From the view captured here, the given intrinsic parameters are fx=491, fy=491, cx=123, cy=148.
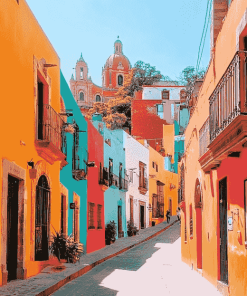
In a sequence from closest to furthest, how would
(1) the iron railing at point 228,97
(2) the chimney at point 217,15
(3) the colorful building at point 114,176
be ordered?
(1) the iron railing at point 228,97
(2) the chimney at point 217,15
(3) the colorful building at point 114,176

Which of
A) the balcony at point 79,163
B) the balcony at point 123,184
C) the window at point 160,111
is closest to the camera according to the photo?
the balcony at point 79,163

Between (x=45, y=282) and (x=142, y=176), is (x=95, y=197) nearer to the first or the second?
(x=45, y=282)

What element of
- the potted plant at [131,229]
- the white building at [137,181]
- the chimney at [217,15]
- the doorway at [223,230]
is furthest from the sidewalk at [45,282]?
the white building at [137,181]

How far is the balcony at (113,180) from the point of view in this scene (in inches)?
963

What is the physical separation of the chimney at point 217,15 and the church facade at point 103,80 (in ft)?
242

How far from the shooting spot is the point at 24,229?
397 inches

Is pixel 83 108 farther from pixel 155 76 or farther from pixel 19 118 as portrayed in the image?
pixel 19 118

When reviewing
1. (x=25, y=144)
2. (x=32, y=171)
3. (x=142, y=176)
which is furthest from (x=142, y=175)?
(x=25, y=144)

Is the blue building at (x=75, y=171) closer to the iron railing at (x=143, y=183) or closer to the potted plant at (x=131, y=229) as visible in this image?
the potted plant at (x=131, y=229)

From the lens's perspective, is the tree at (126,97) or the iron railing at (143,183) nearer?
the iron railing at (143,183)

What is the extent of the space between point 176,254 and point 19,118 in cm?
1149

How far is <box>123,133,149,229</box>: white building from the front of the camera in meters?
30.6

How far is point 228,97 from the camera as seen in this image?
24.5 ft

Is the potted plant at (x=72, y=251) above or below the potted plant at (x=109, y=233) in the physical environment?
above
